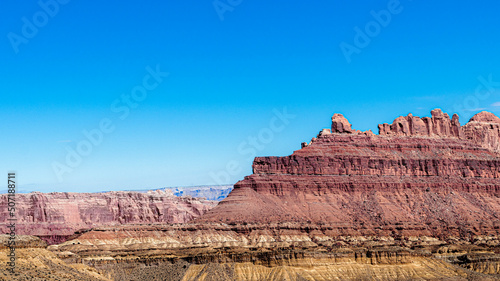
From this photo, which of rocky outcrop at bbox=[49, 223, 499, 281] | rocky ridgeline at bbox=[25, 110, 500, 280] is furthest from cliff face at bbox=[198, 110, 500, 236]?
rocky outcrop at bbox=[49, 223, 499, 281]

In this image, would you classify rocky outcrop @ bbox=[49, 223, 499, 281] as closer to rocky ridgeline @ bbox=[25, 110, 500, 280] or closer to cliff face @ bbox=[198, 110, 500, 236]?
rocky ridgeline @ bbox=[25, 110, 500, 280]

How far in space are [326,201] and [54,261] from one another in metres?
109

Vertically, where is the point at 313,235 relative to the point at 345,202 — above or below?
below

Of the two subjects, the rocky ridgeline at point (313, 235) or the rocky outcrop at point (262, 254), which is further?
the rocky ridgeline at point (313, 235)

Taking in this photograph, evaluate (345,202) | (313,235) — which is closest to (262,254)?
(313,235)

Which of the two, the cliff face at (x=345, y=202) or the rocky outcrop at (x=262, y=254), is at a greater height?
the cliff face at (x=345, y=202)

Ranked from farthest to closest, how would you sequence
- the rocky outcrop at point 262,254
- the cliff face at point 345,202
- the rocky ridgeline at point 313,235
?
1. the cliff face at point 345,202
2. the rocky ridgeline at point 313,235
3. the rocky outcrop at point 262,254

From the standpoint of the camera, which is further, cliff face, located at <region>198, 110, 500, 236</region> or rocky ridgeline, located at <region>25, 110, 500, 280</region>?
cliff face, located at <region>198, 110, 500, 236</region>

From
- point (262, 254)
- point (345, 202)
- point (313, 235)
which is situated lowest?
point (262, 254)

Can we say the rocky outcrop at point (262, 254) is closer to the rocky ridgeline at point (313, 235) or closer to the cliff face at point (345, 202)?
the rocky ridgeline at point (313, 235)

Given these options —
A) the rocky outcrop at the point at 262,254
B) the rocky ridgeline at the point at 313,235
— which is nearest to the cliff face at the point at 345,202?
the rocky ridgeline at the point at 313,235

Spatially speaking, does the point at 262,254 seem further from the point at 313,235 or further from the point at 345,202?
the point at 345,202

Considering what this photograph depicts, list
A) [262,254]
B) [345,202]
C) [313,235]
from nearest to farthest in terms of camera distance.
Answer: [262,254] → [313,235] → [345,202]

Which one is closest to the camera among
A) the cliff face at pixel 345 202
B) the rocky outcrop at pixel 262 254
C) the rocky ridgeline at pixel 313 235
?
the rocky outcrop at pixel 262 254
